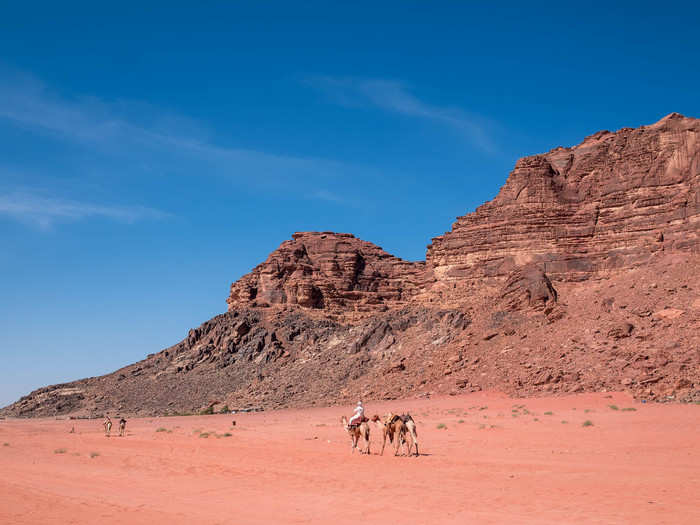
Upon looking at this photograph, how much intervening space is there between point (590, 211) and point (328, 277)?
107 ft

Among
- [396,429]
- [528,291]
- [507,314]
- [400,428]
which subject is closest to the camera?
[400,428]

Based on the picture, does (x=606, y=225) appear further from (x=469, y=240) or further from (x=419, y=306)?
(x=419, y=306)

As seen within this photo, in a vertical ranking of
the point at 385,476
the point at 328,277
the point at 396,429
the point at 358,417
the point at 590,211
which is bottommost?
the point at 385,476

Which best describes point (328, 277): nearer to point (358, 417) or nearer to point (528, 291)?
point (528, 291)

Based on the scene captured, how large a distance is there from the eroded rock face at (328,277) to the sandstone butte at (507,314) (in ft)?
0.96

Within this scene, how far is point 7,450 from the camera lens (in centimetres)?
2636

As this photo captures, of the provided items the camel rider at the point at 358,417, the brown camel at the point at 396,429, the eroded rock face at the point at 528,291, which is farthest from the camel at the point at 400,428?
the eroded rock face at the point at 528,291

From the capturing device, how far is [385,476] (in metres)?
17.4

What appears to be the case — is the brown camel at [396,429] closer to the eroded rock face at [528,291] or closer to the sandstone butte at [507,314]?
the sandstone butte at [507,314]

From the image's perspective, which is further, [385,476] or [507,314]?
[507,314]

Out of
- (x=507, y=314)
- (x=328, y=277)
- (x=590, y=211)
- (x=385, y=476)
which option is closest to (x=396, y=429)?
(x=385, y=476)

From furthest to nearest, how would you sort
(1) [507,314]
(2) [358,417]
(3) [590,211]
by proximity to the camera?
(3) [590,211] < (1) [507,314] < (2) [358,417]

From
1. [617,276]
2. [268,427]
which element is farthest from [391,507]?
[617,276]

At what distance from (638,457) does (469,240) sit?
157 ft
